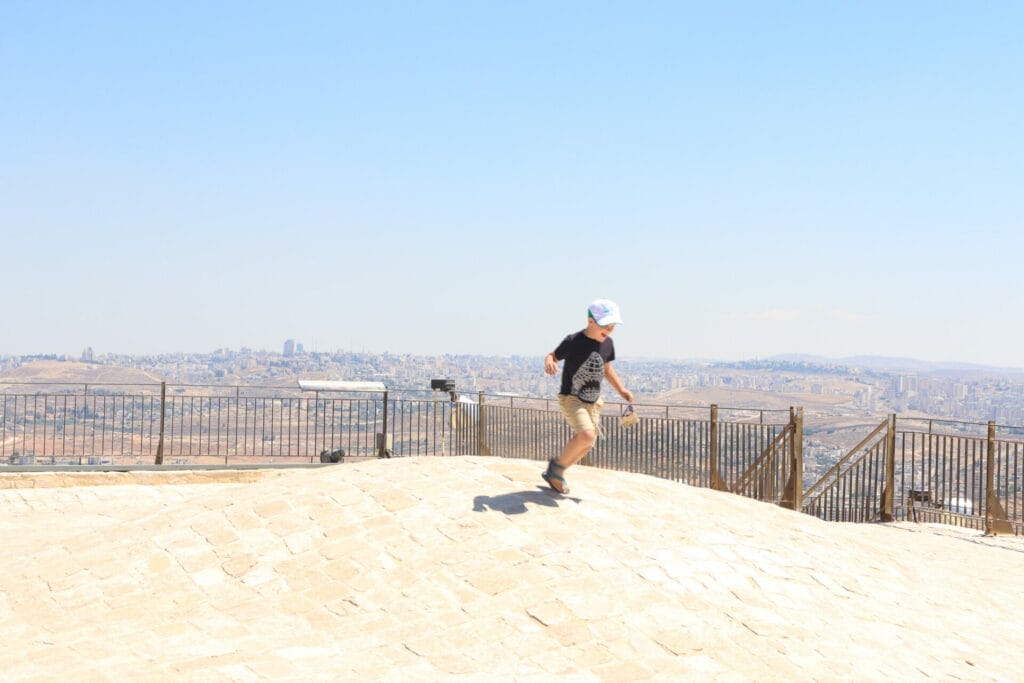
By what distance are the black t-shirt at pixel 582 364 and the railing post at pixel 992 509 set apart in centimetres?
752

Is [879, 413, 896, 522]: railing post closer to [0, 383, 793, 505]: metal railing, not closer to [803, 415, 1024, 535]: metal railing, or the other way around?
[803, 415, 1024, 535]: metal railing

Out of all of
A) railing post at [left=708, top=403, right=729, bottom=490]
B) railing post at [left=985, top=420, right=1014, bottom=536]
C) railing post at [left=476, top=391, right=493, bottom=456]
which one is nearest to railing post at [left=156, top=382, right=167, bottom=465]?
railing post at [left=476, top=391, right=493, bottom=456]

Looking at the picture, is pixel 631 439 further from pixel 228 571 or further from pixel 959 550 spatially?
pixel 228 571

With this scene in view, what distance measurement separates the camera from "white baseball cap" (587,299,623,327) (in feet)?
25.7

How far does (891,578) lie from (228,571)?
6.24 metres

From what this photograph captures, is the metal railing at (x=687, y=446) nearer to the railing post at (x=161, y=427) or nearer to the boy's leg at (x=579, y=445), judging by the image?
the railing post at (x=161, y=427)

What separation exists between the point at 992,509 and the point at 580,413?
26.8ft

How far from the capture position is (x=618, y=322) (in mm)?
7883

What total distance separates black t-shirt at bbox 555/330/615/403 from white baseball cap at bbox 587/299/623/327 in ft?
0.70

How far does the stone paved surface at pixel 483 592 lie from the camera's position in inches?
230

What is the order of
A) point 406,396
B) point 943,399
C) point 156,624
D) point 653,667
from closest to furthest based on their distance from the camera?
point 653,667 < point 156,624 < point 406,396 < point 943,399

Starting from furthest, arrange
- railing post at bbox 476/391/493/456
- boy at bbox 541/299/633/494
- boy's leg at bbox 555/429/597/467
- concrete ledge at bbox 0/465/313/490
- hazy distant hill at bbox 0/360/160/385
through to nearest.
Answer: hazy distant hill at bbox 0/360/160/385 → railing post at bbox 476/391/493/456 → concrete ledge at bbox 0/465/313/490 → boy at bbox 541/299/633/494 → boy's leg at bbox 555/429/597/467

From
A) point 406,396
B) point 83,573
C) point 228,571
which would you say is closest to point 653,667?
point 228,571

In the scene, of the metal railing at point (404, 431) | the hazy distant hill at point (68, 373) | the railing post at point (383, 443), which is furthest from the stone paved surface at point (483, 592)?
the hazy distant hill at point (68, 373)
